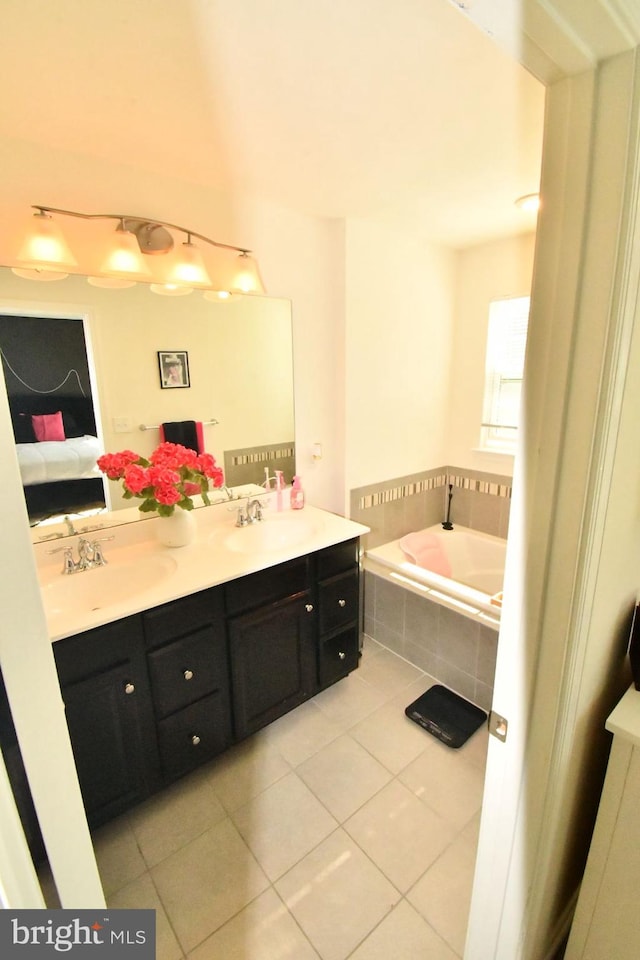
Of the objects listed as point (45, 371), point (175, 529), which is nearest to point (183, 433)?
point (175, 529)

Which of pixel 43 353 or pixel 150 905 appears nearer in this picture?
pixel 150 905

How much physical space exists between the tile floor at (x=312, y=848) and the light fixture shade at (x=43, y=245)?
203 cm

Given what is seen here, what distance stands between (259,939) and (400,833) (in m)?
0.55

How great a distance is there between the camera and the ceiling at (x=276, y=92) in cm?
97

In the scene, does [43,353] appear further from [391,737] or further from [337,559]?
[391,737]

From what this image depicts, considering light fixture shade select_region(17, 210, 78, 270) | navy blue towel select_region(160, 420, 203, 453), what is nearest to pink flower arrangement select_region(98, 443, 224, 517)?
navy blue towel select_region(160, 420, 203, 453)

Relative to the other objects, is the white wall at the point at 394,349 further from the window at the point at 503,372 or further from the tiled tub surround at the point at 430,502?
the window at the point at 503,372

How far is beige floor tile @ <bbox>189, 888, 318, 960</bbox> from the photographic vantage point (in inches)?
47.2

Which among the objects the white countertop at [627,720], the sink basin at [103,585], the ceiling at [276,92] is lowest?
A: the white countertop at [627,720]

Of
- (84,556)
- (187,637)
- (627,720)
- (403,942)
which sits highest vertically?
(84,556)

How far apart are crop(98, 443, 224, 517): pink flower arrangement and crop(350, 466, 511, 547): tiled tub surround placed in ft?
3.30

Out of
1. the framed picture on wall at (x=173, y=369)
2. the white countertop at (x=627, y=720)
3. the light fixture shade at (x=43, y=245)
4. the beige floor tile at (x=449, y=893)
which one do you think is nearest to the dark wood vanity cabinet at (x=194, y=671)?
the beige floor tile at (x=449, y=893)

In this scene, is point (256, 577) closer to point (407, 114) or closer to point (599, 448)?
point (599, 448)

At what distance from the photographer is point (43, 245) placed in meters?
1.42
